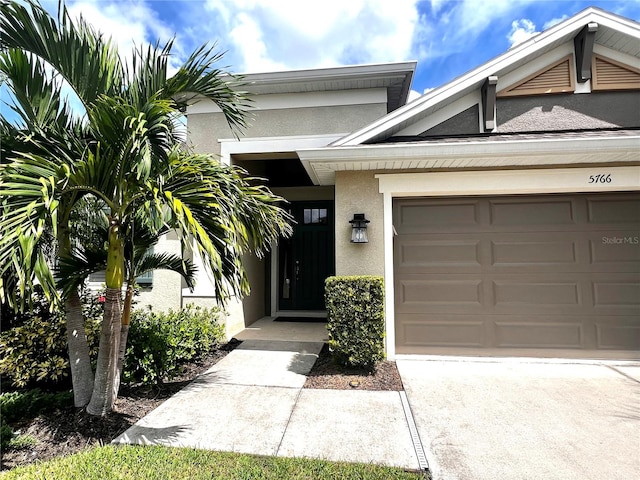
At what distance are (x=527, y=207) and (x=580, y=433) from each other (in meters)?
3.45

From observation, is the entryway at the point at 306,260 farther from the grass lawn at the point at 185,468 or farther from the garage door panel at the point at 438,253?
the grass lawn at the point at 185,468

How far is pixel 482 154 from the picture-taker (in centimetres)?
490

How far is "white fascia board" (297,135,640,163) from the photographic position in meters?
4.68

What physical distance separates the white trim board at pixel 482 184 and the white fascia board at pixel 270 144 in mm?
1980

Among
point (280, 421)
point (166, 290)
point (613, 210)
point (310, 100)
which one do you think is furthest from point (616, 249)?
point (166, 290)

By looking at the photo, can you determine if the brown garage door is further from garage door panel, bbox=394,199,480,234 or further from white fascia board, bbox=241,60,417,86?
white fascia board, bbox=241,60,417,86

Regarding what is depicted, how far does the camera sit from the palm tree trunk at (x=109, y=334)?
11.3 ft

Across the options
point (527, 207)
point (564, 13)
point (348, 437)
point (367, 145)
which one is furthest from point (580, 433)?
point (564, 13)

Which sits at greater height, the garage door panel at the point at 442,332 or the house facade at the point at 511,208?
the house facade at the point at 511,208

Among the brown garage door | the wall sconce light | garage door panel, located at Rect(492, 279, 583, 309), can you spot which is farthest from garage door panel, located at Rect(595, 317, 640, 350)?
the wall sconce light

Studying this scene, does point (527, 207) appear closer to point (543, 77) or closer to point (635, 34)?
point (543, 77)

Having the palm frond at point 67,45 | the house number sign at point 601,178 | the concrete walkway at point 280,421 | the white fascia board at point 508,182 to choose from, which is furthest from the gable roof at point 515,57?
the concrete walkway at point 280,421

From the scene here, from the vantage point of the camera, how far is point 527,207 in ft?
18.0

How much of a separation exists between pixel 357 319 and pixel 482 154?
3.08m
